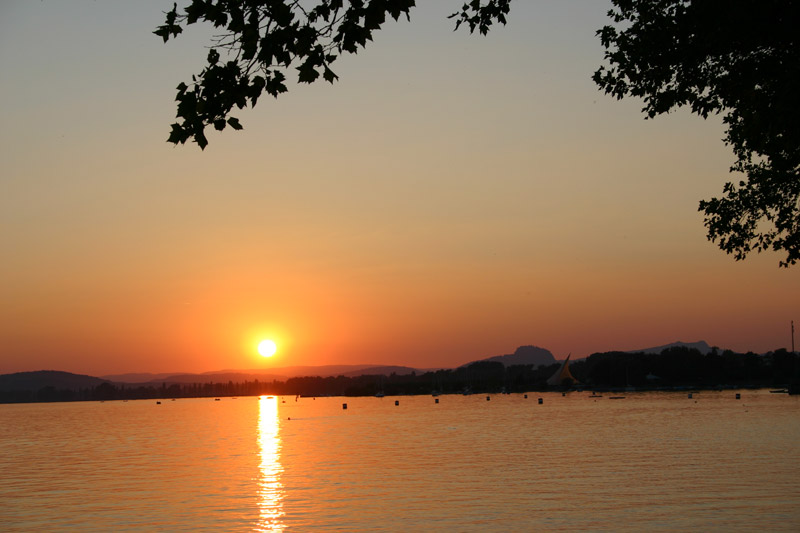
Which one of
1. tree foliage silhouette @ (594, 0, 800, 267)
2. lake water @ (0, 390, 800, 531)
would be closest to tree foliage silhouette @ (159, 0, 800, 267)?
tree foliage silhouette @ (594, 0, 800, 267)

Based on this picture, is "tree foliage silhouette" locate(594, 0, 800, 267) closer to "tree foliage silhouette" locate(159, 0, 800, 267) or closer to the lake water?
"tree foliage silhouette" locate(159, 0, 800, 267)

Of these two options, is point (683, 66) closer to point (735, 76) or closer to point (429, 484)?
point (735, 76)

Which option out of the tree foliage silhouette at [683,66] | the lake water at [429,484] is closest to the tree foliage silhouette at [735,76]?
the tree foliage silhouette at [683,66]

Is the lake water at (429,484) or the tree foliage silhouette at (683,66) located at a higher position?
the tree foliage silhouette at (683,66)

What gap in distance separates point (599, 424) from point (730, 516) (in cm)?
9448

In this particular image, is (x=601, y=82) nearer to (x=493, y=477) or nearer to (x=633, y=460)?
(x=493, y=477)

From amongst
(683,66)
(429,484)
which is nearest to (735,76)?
(683,66)

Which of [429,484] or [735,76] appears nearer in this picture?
[735,76]

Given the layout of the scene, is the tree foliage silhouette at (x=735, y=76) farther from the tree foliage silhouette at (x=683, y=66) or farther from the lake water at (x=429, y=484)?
the lake water at (x=429, y=484)

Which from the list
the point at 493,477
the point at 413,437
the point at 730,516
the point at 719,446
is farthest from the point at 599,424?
the point at 730,516

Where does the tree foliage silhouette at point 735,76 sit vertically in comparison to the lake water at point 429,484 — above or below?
above

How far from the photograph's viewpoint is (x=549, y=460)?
7612cm

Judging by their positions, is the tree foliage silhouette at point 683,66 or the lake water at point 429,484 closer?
the tree foliage silhouette at point 683,66

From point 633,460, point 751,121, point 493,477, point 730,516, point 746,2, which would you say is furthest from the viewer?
point 633,460
